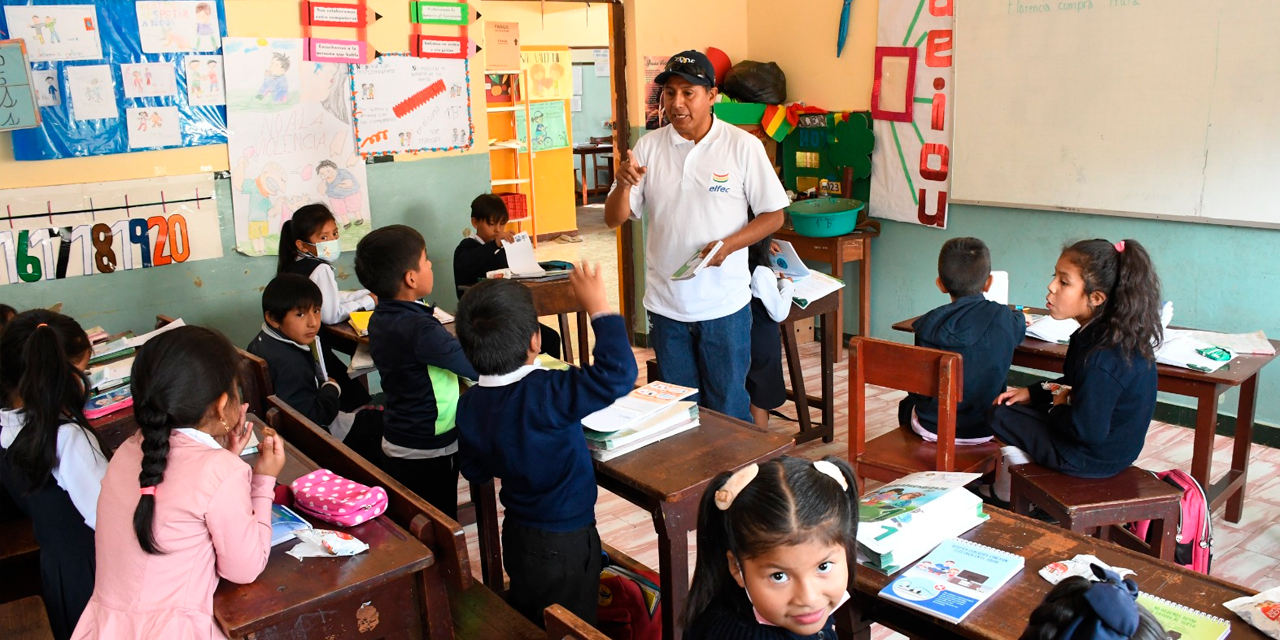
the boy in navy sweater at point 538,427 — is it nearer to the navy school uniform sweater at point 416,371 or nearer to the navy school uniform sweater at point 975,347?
the navy school uniform sweater at point 416,371

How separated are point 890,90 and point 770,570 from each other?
4.29m

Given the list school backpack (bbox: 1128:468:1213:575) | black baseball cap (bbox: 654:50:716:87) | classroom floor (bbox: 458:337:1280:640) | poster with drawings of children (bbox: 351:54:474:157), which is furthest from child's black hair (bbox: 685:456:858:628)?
poster with drawings of children (bbox: 351:54:474:157)

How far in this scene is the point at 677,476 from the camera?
2.06 metres

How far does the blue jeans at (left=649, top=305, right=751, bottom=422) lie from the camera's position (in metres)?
3.25

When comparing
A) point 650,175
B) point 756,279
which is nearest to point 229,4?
point 650,175

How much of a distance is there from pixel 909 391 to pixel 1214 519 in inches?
56.4

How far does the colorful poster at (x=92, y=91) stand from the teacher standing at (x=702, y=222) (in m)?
2.14

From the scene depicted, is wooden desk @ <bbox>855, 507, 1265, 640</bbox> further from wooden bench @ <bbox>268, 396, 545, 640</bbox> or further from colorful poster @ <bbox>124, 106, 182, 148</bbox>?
colorful poster @ <bbox>124, 106, 182, 148</bbox>

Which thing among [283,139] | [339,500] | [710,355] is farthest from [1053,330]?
[283,139]

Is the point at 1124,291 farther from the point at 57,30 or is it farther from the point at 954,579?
the point at 57,30

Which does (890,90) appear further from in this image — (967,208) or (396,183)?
(396,183)

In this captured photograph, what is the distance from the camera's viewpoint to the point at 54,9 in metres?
3.73

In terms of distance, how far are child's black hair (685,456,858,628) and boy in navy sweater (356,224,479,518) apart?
1.30 meters

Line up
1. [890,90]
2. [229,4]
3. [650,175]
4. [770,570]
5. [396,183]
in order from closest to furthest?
[770,570], [650,175], [229,4], [396,183], [890,90]
